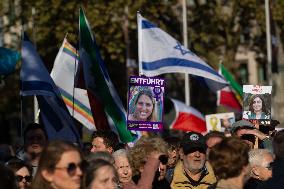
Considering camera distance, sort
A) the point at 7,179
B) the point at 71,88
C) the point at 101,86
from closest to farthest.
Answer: the point at 7,179
the point at 101,86
the point at 71,88

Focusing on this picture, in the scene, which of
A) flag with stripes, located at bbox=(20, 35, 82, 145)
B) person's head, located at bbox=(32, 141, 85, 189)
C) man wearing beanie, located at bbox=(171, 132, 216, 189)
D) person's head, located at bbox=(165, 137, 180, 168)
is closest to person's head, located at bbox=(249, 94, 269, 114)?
person's head, located at bbox=(165, 137, 180, 168)

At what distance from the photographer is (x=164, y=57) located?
18641 millimetres

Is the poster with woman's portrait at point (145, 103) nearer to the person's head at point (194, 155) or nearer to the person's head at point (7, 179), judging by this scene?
the person's head at point (194, 155)

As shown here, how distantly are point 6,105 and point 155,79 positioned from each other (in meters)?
32.1

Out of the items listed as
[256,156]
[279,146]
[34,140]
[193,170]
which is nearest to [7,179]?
[279,146]

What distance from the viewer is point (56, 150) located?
737 centimetres

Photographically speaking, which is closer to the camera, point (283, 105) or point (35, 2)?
point (35, 2)

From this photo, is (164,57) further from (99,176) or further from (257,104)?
(99,176)

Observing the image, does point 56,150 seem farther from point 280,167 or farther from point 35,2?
point 35,2

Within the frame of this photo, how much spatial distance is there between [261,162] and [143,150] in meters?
1.19

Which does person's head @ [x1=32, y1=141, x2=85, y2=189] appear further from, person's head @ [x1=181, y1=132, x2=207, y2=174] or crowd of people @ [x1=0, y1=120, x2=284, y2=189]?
person's head @ [x1=181, y1=132, x2=207, y2=174]

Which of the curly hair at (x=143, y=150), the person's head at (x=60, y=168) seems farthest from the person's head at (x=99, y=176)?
the curly hair at (x=143, y=150)

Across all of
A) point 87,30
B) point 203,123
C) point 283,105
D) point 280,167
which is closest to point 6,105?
point 283,105

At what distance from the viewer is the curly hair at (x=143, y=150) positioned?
9.39m
